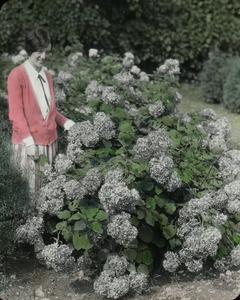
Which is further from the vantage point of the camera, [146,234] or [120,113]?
[120,113]

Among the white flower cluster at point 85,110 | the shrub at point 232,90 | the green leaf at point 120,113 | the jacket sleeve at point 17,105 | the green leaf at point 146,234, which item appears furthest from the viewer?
the shrub at point 232,90

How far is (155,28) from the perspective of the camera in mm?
9969

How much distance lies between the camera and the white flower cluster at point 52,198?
4441mm

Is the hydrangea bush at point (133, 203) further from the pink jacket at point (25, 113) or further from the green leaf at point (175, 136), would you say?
the pink jacket at point (25, 113)

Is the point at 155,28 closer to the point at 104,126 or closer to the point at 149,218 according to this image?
the point at 104,126

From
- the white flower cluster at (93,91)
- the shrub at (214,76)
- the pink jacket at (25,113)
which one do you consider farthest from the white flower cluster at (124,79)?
the shrub at (214,76)

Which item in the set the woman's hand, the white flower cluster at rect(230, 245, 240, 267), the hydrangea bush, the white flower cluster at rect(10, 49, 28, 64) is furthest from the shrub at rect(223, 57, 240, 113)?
the woman's hand

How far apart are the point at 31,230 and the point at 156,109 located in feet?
4.94

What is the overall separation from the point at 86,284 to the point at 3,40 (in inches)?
207

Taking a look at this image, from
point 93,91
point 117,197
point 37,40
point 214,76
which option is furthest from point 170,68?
point 214,76

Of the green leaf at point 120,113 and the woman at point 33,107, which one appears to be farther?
the green leaf at point 120,113

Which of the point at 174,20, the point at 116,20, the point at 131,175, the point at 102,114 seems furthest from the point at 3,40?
the point at 131,175

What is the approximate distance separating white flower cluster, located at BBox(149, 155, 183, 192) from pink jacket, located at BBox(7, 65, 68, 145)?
83 cm

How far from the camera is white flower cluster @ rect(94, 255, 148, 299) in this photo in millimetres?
4160
